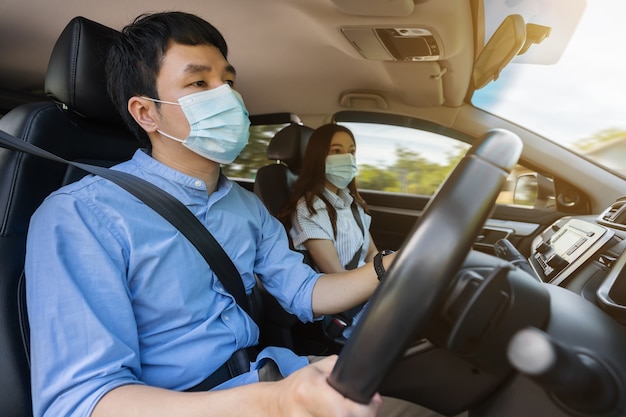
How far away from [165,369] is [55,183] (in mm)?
588

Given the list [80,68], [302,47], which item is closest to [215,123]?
[80,68]

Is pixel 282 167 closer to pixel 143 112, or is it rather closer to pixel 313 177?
pixel 313 177

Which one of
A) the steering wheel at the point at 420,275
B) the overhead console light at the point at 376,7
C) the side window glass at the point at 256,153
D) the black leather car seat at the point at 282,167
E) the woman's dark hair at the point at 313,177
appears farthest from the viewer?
the side window glass at the point at 256,153

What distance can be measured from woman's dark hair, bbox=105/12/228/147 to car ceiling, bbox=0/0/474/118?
513mm

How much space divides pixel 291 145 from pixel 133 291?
5.34 ft

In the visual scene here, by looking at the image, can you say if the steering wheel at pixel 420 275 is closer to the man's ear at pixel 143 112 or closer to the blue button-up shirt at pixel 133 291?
the blue button-up shirt at pixel 133 291

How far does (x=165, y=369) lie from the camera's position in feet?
3.16

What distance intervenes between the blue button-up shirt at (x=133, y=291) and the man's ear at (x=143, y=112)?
9cm

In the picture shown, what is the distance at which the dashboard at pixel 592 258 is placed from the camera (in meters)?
1.09

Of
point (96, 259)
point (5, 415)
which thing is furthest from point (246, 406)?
point (5, 415)

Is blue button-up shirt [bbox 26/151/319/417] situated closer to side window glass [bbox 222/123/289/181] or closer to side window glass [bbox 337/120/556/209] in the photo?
side window glass [bbox 337/120/556/209]

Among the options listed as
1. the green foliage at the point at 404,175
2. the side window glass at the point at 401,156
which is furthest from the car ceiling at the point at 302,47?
the green foliage at the point at 404,175

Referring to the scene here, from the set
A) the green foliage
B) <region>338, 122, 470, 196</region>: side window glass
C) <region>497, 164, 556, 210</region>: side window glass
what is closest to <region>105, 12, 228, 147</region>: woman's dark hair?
<region>338, 122, 470, 196</region>: side window glass

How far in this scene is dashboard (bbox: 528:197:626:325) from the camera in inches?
43.1
